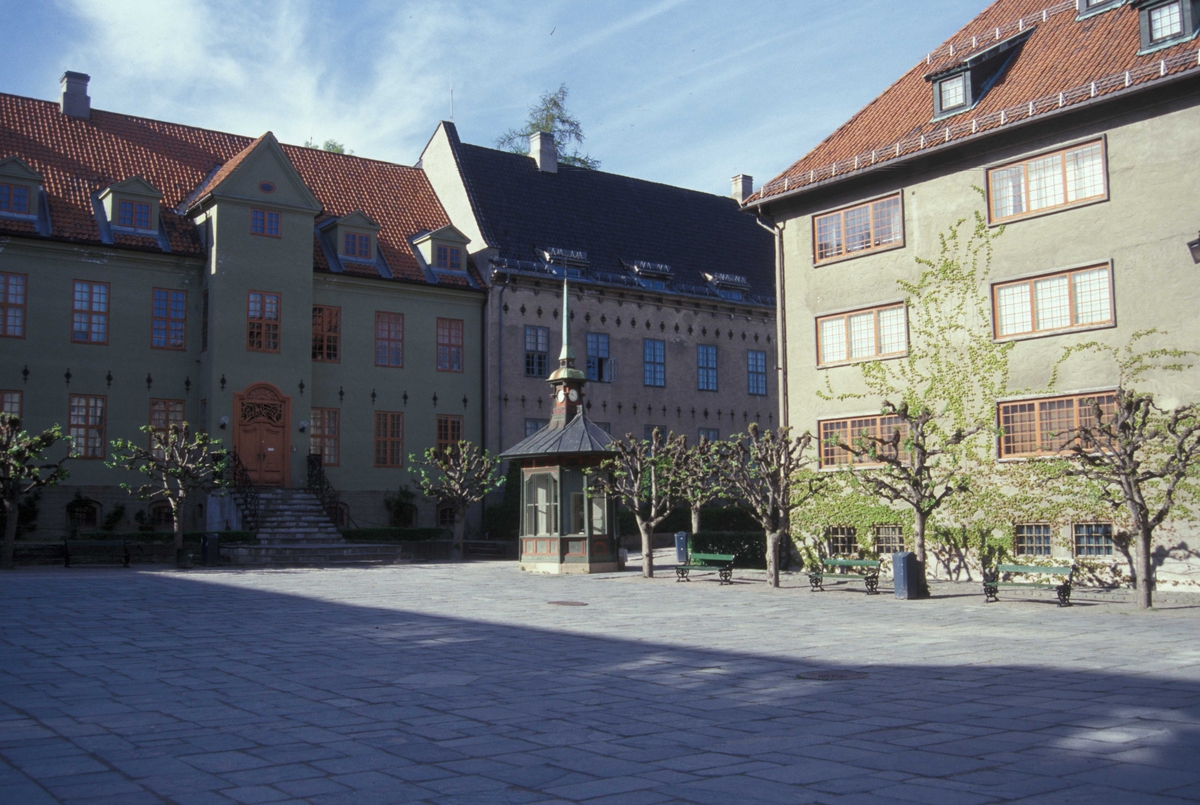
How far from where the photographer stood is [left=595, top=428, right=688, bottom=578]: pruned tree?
24906 millimetres

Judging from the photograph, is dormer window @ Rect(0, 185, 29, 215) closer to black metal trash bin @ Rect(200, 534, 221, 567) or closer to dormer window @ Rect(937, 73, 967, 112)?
black metal trash bin @ Rect(200, 534, 221, 567)

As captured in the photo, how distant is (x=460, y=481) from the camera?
108 ft

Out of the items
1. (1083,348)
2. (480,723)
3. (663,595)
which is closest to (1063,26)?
(1083,348)

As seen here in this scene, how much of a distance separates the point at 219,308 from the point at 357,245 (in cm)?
573

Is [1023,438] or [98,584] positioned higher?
[1023,438]

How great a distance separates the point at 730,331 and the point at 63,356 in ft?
76.7

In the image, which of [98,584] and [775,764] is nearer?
[775,764]

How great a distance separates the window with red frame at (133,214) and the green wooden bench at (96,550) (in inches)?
404

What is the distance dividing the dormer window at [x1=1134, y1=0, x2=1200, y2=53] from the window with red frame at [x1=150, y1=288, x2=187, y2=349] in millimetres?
26224

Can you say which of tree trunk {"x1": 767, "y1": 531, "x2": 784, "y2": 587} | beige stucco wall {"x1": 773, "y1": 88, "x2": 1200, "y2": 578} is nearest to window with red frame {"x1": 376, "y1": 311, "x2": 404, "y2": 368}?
beige stucco wall {"x1": 773, "y1": 88, "x2": 1200, "y2": 578}

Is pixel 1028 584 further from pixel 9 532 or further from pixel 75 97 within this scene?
pixel 75 97

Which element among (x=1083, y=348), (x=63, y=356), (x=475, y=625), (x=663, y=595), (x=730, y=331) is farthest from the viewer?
(x=730, y=331)

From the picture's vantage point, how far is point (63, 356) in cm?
3123

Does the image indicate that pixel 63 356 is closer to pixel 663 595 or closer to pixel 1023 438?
pixel 663 595
